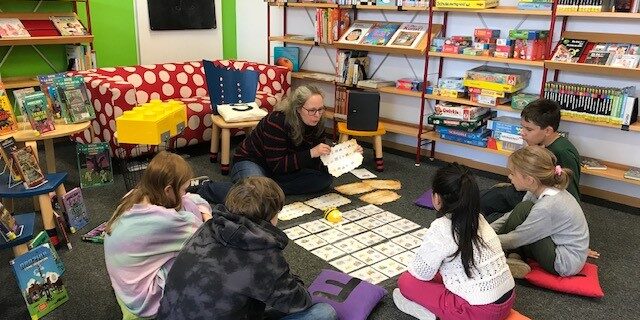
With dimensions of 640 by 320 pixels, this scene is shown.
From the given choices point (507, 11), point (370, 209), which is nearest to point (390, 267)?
point (370, 209)

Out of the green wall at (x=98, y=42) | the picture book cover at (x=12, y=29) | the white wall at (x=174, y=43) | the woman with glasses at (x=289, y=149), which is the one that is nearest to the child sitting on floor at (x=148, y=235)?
the woman with glasses at (x=289, y=149)

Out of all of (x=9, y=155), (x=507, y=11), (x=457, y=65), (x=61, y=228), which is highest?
(x=507, y=11)

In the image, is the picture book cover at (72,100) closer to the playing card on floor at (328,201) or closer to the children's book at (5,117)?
the children's book at (5,117)

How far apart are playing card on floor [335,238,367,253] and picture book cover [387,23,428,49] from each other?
6.76ft

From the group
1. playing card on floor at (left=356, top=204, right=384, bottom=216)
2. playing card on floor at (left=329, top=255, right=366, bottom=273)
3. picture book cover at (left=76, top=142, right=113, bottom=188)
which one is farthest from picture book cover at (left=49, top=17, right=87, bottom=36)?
playing card on floor at (left=329, top=255, right=366, bottom=273)

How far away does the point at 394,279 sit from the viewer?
2623 mm

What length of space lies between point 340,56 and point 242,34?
1.84 m

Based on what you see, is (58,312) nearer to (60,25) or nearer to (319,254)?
(319,254)

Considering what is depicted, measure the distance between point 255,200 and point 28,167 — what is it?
1.73 meters

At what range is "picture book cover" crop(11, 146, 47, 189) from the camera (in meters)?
2.73

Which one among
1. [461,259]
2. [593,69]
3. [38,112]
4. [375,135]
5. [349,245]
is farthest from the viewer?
[375,135]

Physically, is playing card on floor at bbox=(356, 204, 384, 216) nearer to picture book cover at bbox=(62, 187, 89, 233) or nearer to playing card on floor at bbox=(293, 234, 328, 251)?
playing card on floor at bbox=(293, 234, 328, 251)

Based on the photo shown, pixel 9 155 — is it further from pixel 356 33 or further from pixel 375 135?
pixel 356 33

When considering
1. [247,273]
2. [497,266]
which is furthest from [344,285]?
[247,273]
